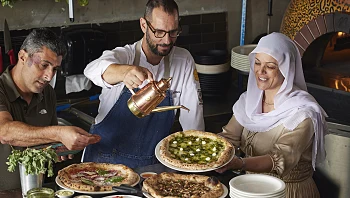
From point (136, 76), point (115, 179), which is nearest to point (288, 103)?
point (136, 76)

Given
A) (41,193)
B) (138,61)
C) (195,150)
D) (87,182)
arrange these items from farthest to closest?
(138,61), (195,150), (87,182), (41,193)

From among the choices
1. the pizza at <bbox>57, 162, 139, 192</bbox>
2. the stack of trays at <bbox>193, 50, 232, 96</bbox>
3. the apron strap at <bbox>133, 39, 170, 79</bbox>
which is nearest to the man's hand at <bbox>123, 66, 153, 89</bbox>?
the pizza at <bbox>57, 162, 139, 192</bbox>

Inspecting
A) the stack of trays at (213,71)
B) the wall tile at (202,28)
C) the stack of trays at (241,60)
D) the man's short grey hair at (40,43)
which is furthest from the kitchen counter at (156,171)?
the wall tile at (202,28)

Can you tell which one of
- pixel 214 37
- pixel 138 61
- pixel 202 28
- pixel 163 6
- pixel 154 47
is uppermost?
pixel 163 6

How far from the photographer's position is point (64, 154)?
408cm

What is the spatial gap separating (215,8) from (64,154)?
310 cm

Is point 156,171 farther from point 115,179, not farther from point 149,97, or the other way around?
point 149,97

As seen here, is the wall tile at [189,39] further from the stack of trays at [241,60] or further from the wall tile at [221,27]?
the stack of trays at [241,60]

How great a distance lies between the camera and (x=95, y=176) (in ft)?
12.1

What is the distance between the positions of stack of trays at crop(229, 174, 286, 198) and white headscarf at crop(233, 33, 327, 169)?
27.0 inches

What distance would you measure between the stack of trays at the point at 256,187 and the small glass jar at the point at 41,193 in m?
0.84

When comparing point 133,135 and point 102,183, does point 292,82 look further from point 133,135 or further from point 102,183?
point 102,183

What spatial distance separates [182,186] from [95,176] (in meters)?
0.46

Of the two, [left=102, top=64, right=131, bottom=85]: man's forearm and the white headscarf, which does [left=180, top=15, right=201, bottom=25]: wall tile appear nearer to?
the white headscarf
